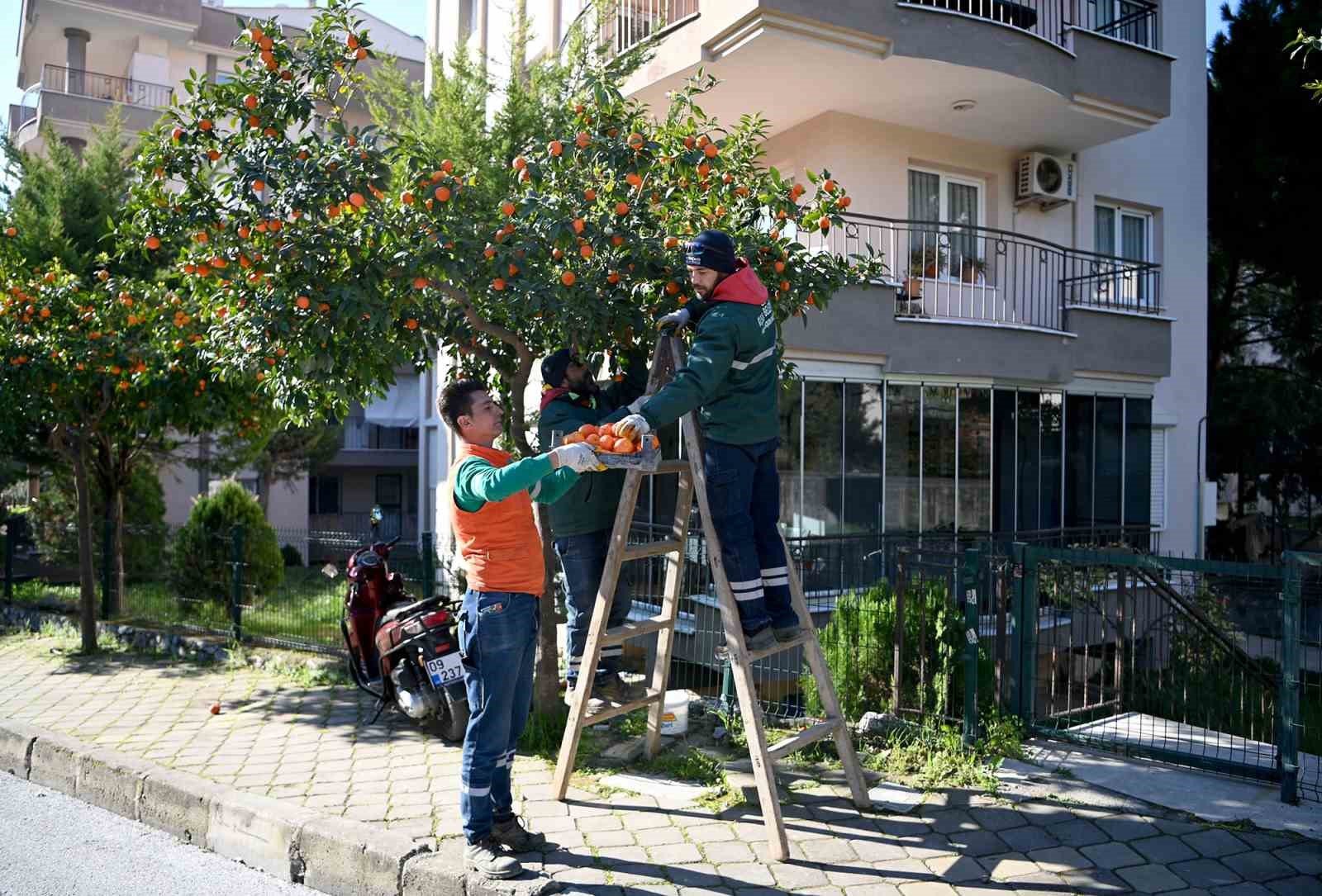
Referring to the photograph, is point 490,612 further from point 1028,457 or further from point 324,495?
point 324,495

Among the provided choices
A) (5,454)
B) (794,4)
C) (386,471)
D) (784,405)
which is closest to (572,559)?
(784,405)

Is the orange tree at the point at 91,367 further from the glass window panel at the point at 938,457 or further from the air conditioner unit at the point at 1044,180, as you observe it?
the air conditioner unit at the point at 1044,180

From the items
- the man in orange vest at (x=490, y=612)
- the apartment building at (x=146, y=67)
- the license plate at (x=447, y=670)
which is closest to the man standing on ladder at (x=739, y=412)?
the man in orange vest at (x=490, y=612)

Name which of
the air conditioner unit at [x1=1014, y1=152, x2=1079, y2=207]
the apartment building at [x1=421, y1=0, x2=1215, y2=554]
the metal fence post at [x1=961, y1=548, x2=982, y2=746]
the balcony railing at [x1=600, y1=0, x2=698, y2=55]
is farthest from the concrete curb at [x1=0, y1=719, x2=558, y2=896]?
the air conditioner unit at [x1=1014, y1=152, x2=1079, y2=207]

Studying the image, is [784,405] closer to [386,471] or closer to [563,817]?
[563,817]

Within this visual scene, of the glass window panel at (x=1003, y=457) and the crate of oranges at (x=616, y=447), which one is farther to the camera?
the glass window panel at (x=1003, y=457)

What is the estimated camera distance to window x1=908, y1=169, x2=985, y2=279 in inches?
514

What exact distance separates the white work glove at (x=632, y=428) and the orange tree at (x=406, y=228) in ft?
4.52

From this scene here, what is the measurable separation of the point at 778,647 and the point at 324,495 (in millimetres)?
32201

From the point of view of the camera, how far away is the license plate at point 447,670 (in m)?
5.45

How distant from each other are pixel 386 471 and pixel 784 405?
2545cm

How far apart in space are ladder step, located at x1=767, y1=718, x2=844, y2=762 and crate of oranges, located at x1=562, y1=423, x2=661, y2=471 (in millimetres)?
1436

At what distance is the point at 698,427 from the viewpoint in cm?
494

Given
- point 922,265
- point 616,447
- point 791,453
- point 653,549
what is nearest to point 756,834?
point 653,549
